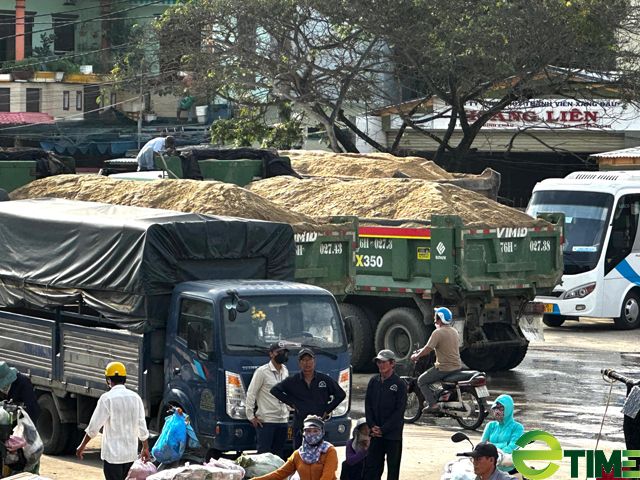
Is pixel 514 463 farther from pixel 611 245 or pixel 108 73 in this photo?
pixel 108 73

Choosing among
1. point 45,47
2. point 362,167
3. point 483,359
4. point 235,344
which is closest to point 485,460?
point 235,344

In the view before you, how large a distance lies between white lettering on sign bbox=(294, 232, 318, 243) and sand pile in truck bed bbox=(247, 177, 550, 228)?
7.50 feet

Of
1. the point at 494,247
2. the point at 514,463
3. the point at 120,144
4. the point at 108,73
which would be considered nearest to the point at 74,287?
the point at 514,463

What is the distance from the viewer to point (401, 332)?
1605cm

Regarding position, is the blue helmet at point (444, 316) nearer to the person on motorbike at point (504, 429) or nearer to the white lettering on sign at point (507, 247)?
the white lettering on sign at point (507, 247)

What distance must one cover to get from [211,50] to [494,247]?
746 inches

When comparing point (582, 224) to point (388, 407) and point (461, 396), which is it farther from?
point (388, 407)

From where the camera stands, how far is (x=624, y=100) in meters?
28.3

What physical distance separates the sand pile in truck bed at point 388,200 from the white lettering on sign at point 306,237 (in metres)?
2.29

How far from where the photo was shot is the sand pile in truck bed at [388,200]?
16141 millimetres

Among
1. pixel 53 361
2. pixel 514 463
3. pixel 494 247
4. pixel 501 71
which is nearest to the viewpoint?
pixel 514 463

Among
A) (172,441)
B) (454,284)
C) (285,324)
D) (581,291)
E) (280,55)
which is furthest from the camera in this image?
(280,55)

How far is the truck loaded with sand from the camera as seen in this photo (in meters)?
14.4

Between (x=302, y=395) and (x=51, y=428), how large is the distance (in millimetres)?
3549
